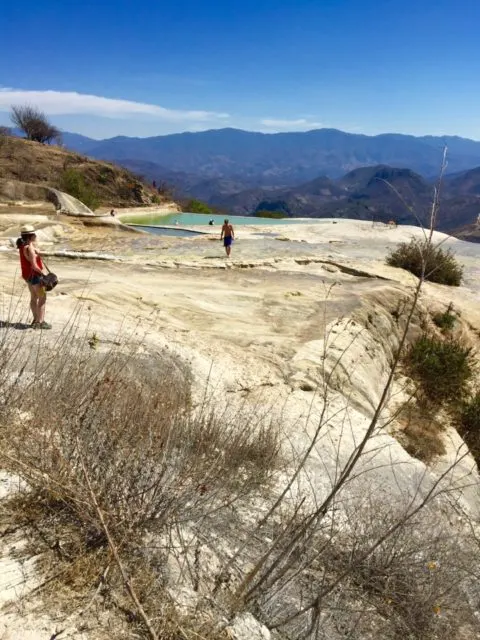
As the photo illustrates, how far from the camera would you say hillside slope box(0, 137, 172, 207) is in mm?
40906

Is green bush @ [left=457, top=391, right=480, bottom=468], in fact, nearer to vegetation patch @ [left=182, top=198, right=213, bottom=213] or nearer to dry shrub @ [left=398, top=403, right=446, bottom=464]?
dry shrub @ [left=398, top=403, right=446, bottom=464]

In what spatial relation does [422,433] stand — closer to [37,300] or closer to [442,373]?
[442,373]

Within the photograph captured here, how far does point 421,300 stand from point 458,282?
393cm

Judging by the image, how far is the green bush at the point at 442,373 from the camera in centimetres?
946

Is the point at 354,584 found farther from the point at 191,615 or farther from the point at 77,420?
the point at 77,420

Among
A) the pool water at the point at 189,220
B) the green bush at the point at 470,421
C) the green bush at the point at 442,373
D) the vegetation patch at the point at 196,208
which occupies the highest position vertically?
the vegetation patch at the point at 196,208

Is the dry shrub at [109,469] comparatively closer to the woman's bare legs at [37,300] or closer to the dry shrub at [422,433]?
the woman's bare legs at [37,300]

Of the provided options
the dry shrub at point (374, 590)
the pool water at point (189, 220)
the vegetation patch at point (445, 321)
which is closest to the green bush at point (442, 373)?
the vegetation patch at point (445, 321)

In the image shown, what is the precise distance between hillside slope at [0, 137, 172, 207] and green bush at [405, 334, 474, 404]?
3529 centimetres

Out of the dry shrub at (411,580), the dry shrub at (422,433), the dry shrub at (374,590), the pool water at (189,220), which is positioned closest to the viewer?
the dry shrub at (374,590)

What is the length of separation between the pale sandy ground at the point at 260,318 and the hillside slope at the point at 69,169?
26.3 m

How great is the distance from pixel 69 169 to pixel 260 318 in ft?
125

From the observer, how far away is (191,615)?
7.14 ft

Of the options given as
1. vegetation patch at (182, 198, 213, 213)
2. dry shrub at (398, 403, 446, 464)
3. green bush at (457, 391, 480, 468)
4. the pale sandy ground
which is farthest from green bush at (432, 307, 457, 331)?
vegetation patch at (182, 198, 213, 213)
